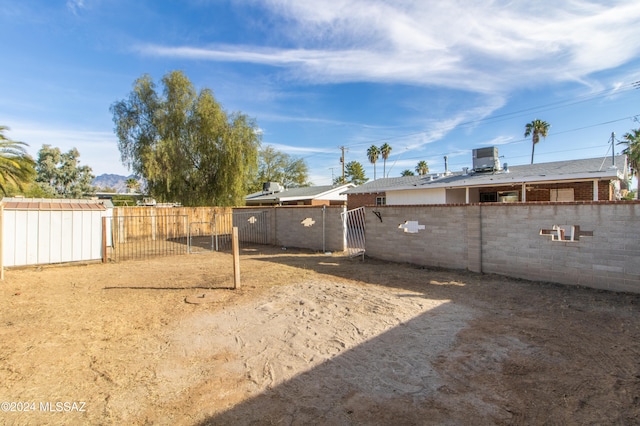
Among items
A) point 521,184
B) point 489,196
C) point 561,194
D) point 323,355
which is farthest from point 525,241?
point 489,196

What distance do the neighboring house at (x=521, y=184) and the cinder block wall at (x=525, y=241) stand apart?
27.2ft

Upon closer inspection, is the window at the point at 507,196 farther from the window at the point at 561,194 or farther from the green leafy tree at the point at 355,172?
the green leafy tree at the point at 355,172

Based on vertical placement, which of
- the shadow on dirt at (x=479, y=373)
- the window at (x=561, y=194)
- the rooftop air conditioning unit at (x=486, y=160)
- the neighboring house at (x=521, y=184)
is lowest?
the shadow on dirt at (x=479, y=373)

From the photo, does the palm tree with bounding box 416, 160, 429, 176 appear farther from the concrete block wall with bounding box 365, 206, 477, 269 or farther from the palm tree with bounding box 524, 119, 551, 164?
the concrete block wall with bounding box 365, 206, 477, 269

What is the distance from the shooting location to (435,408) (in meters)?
2.78

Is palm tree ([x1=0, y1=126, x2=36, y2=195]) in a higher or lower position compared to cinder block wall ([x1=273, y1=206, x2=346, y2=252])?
higher

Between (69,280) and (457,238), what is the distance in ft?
33.0

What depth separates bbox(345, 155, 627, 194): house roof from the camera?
1320cm

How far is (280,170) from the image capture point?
4444cm

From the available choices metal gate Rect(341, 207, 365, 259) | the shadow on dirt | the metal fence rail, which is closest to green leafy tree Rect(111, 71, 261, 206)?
the metal fence rail

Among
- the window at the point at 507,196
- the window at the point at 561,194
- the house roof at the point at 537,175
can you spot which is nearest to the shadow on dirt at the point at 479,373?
the house roof at the point at 537,175

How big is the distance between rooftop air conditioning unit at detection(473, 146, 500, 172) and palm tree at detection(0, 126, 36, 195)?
23.6 meters

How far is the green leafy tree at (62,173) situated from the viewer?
32219mm

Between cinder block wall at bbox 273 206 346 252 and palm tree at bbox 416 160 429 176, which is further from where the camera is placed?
palm tree at bbox 416 160 429 176
